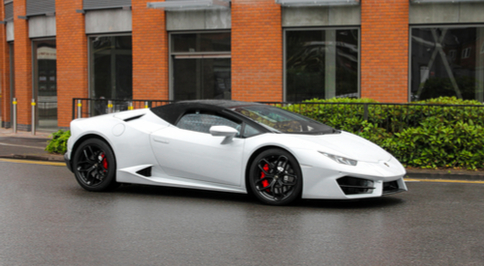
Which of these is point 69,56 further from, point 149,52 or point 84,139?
point 84,139

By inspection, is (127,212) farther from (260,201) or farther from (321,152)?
(321,152)

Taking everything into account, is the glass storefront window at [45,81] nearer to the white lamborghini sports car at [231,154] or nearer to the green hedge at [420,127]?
the green hedge at [420,127]

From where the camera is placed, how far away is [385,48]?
51.1ft

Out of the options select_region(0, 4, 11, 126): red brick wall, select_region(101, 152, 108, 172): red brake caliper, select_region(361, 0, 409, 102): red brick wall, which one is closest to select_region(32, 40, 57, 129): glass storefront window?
select_region(0, 4, 11, 126): red brick wall

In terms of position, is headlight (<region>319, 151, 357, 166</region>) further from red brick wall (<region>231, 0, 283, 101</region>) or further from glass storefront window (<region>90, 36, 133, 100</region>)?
glass storefront window (<region>90, 36, 133, 100</region>)

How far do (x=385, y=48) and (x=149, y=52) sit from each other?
21.6ft

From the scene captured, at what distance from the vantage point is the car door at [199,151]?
24.4 feet

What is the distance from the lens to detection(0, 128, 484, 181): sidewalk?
9.95m

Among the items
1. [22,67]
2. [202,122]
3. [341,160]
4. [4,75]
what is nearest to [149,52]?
[22,67]

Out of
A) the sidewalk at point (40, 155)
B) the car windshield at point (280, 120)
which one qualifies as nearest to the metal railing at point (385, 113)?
the sidewalk at point (40, 155)

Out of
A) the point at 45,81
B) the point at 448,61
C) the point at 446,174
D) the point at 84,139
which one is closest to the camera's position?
the point at 84,139

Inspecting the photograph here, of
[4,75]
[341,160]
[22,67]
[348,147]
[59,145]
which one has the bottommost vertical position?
[59,145]

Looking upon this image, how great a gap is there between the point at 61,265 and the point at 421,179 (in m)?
6.44

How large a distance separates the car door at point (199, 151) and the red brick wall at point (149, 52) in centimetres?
1005
